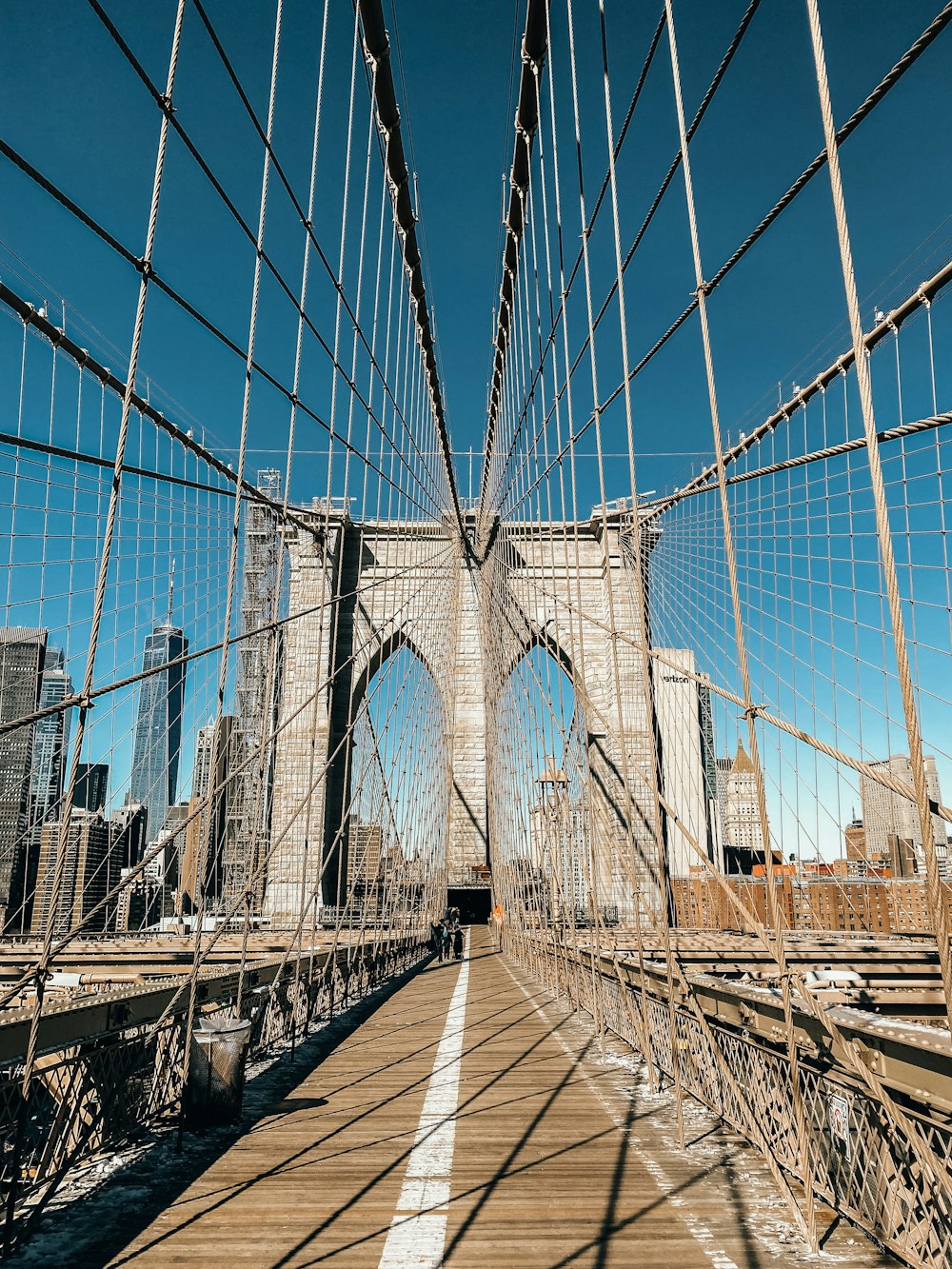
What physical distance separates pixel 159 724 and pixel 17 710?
14926 cm

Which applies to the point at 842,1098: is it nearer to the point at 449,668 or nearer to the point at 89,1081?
the point at 89,1081

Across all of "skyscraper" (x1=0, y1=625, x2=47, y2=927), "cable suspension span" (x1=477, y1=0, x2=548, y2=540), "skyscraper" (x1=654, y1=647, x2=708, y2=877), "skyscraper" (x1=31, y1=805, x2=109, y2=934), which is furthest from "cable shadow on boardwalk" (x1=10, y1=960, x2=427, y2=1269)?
"skyscraper" (x1=654, y1=647, x2=708, y2=877)

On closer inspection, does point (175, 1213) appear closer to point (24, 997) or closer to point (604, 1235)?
point (604, 1235)

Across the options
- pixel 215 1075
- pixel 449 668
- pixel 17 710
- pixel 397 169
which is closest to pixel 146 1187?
pixel 215 1075

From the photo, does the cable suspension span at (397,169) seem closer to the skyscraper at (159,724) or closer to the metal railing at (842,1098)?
the skyscraper at (159,724)

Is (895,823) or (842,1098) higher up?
(895,823)

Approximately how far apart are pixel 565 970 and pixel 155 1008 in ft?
16.4

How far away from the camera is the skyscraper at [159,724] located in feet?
33.6

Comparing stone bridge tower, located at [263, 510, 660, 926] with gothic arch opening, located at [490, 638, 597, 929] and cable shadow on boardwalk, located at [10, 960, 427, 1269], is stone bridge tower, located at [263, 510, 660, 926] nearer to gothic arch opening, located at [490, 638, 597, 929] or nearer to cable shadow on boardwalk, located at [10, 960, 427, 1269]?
gothic arch opening, located at [490, 638, 597, 929]

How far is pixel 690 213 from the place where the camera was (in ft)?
10.9

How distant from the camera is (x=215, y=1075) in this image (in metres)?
3.59

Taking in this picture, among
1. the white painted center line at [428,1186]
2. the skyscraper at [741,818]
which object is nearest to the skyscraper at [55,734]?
the white painted center line at [428,1186]

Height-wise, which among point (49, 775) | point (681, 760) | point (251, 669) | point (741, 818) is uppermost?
point (251, 669)

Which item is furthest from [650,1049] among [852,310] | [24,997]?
[24,997]
